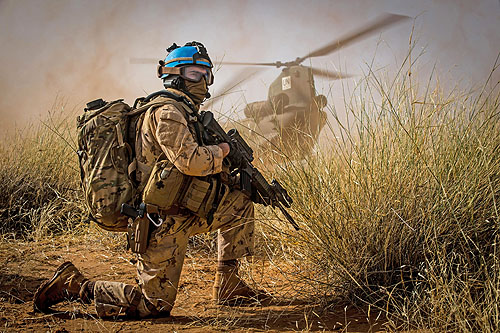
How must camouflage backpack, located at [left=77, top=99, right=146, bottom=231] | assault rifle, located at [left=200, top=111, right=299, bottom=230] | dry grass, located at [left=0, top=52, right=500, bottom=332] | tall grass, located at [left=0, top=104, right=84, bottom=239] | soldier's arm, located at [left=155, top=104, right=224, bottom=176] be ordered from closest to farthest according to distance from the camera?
1. dry grass, located at [left=0, top=52, right=500, bottom=332]
2. soldier's arm, located at [left=155, top=104, right=224, bottom=176]
3. camouflage backpack, located at [left=77, top=99, right=146, bottom=231]
4. assault rifle, located at [left=200, top=111, right=299, bottom=230]
5. tall grass, located at [left=0, top=104, right=84, bottom=239]

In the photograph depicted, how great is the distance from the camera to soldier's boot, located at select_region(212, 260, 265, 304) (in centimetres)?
266

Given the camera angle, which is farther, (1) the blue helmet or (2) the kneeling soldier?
(1) the blue helmet

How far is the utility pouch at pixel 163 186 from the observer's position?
2244 millimetres

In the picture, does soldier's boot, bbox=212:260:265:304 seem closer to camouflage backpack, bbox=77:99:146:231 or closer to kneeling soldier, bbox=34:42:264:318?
kneeling soldier, bbox=34:42:264:318

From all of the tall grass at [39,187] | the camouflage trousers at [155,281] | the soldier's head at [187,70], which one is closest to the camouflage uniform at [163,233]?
the camouflage trousers at [155,281]

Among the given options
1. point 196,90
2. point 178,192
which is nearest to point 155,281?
point 178,192

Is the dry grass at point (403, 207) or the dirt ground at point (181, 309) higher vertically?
the dry grass at point (403, 207)

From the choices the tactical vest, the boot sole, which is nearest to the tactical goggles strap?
the tactical vest

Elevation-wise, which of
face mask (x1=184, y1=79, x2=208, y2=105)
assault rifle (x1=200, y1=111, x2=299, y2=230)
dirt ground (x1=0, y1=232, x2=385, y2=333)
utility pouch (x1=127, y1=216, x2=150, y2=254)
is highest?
face mask (x1=184, y1=79, x2=208, y2=105)

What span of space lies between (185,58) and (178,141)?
22.3 inches

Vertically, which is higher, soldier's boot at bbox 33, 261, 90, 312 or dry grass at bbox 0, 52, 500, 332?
dry grass at bbox 0, 52, 500, 332

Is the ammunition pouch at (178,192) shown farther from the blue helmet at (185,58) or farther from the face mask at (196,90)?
the blue helmet at (185,58)

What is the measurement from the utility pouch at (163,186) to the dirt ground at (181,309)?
42 cm

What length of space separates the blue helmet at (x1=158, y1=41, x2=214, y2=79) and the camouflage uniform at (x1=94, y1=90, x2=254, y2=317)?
0.94 ft
